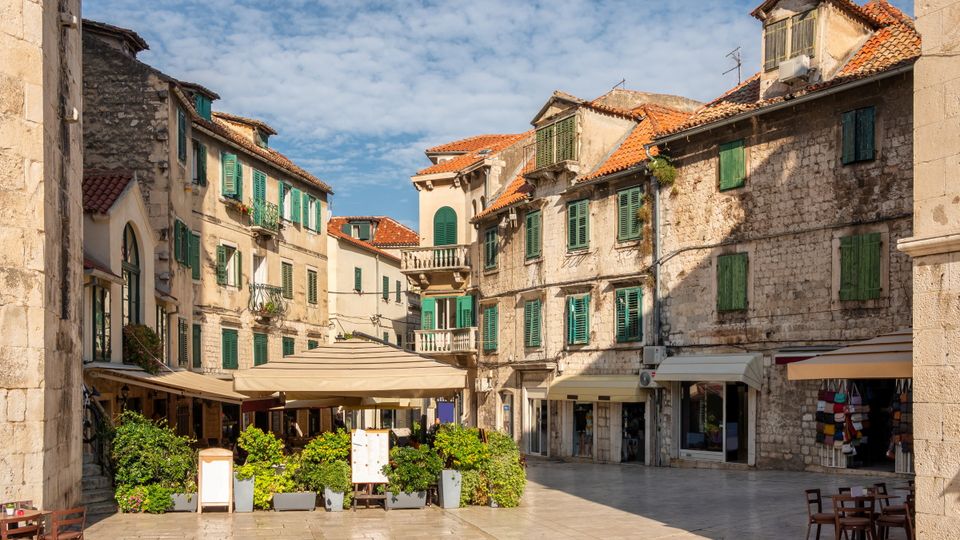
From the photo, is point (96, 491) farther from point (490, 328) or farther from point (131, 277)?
point (490, 328)

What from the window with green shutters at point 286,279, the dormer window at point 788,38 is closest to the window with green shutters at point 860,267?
the dormer window at point 788,38

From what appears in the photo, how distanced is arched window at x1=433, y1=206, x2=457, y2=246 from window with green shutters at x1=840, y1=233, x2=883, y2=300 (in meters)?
19.8

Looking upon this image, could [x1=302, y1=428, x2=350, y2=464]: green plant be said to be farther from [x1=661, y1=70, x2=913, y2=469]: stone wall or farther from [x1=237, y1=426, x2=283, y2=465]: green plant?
[x1=661, y1=70, x2=913, y2=469]: stone wall

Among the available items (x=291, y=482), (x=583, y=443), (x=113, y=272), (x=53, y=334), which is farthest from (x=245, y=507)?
(x=583, y=443)

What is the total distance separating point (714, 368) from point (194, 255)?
15727 millimetres

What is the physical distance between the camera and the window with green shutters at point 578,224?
107 ft

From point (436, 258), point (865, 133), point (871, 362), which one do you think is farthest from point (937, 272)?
point (436, 258)

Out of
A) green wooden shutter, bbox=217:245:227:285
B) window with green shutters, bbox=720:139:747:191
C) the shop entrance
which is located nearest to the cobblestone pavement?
window with green shutters, bbox=720:139:747:191

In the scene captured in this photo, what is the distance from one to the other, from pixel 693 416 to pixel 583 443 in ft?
16.6

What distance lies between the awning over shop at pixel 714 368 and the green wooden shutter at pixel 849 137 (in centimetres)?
550

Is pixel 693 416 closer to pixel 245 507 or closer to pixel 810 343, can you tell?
pixel 810 343

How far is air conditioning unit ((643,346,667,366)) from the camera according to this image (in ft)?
95.5

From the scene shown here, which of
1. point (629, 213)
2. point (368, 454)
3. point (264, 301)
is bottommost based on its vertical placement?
point (368, 454)

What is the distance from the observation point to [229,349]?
33312 mm
